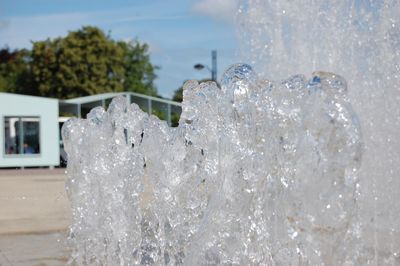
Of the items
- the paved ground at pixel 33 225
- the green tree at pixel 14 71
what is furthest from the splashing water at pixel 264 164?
the green tree at pixel 14 71

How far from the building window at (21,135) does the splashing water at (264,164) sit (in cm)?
1684

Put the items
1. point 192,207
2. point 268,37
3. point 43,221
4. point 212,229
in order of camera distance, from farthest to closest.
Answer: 1. point 268,37
2. point 43,221
3. point 192,207
4. point 212,229

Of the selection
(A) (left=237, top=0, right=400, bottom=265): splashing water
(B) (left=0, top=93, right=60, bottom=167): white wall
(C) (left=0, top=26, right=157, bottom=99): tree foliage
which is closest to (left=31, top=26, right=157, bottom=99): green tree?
(C) (left=0, top=26, right=157, bottom=99): tree foliage

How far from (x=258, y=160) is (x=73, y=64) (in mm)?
41269

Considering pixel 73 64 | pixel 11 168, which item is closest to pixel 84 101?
pixel 11 168

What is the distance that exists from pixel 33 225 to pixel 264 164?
17.5 feet

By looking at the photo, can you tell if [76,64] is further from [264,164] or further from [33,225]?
[264,164]

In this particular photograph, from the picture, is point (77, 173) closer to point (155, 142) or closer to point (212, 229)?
point (155, 142)

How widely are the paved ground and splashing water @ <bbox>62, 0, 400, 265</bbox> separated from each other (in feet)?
1.84

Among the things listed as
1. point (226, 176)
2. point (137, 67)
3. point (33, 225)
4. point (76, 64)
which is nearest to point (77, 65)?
point (76, 64)

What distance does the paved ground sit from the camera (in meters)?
7.44

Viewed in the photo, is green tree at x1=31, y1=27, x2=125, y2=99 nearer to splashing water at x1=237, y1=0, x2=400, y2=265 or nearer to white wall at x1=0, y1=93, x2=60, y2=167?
white wall at x1=0, y1=93, x2=60, y2=167

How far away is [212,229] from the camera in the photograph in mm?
5738

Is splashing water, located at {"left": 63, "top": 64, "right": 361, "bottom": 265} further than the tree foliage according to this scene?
No
